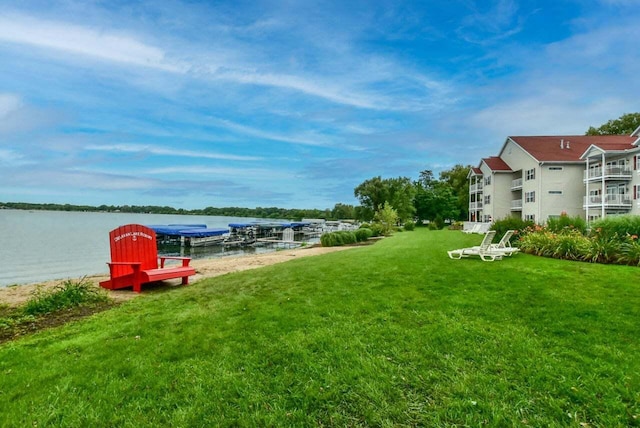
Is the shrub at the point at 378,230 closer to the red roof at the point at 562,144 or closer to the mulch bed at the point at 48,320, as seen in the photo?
the red roof at the point at 562,144

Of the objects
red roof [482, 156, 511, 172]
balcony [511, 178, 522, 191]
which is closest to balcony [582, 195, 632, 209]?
balcony [511, 178, 522, 191]

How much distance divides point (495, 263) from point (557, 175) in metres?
29.3

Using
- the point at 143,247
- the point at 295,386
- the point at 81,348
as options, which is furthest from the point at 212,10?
the point at 295,386

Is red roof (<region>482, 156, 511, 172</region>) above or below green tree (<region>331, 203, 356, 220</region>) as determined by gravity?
above

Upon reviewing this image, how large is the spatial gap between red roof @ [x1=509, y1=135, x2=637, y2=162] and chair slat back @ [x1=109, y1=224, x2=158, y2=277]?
3460 centimetres

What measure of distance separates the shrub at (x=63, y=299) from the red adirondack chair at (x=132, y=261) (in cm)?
87

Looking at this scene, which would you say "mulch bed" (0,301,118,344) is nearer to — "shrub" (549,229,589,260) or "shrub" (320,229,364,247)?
"shrub" (549,229,589,260)

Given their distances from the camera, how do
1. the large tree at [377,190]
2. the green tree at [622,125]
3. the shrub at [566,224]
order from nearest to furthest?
the shrub at [566,224] < the green tree at [622,125] < the large tree at [377,190]

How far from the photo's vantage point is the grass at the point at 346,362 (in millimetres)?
2893

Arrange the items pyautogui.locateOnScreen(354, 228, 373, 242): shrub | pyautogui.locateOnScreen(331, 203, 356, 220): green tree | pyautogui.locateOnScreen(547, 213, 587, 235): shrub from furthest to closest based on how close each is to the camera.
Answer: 1. pyautogui.locateOnScreen(331, 203, 356, 220): green tree
2. pyautogui.locateOnScreen(354, 228, 373, 242): shrub
3. pyautogui.locateOnScreen(547, 213, 587, 235): shrub

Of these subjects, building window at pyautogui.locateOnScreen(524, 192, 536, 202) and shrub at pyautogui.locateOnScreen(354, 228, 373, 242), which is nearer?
shrub at pyautogui.locateOnScreen(354, 228, 373, 242)

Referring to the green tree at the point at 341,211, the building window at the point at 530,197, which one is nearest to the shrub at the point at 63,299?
the building window at the point at 530,197

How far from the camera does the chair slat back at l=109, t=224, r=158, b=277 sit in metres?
8.59

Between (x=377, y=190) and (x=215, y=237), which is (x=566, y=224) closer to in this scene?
(x=215, y=237)
